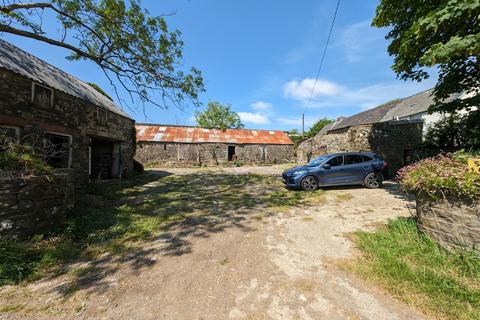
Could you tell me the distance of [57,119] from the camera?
8719 millimetres

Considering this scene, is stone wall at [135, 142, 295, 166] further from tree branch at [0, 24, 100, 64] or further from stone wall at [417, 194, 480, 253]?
stone wall at [417, 194, 480, 253]

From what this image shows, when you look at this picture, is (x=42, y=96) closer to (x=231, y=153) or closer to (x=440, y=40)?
(x=440, y=40)

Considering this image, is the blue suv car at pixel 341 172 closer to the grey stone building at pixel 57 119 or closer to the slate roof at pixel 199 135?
the grey stone building at pixel 57 119

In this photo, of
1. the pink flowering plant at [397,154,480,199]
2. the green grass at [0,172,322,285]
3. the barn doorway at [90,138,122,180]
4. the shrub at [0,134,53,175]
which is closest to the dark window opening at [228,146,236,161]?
the barn doorway at [90,138,122,180]

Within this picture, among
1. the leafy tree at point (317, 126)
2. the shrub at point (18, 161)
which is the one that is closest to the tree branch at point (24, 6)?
→ the shrub at point (18, 161)

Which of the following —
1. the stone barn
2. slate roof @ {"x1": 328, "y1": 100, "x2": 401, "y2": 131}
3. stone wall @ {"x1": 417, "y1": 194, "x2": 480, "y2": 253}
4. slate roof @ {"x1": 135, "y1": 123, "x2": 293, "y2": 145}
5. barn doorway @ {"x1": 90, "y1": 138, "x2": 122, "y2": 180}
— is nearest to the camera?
stone wall @ {"x1": 417, "y1": 194, "x2": 480, "y2": 253}

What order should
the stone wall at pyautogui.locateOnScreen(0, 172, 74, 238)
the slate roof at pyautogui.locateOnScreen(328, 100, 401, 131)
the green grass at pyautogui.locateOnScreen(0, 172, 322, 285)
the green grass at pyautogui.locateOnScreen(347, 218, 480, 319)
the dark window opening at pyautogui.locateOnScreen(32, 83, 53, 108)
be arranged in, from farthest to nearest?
the slate roof at pyautogui.locateOnScreen(328, 100, 401, 131) → the dark window opening at pyautogui.locateOnScreen(32, 83, 53, 108) → the stone wall at pyautogui.locateOnScreen(0, 172, 74, 238) → the green grass at pyautogui.locateOnScreen(0, 172, 322, 285) → the green grass at pyautogui.locateOnScreen(347, 218, 480, 319)

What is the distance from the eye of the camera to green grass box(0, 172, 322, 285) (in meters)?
3.63

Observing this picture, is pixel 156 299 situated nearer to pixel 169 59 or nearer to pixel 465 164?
pixel 465 164

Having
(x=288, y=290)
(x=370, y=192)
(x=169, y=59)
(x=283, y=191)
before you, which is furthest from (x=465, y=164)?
(x=169, y=59)

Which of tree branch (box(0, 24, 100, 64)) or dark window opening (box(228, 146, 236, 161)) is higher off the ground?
tree branch (box(0, 24, 100, 64))

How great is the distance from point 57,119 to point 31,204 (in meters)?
6.11

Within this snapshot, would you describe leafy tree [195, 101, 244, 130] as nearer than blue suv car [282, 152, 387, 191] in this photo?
No

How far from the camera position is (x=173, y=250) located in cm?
414
